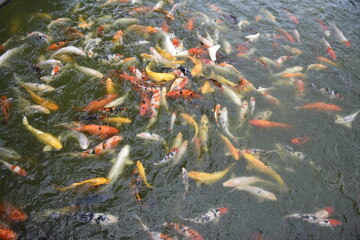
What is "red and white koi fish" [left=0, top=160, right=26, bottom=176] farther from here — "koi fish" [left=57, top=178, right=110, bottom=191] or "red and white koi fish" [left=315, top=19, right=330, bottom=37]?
"red and white koi fish" [left=315, top=19, right=330, bottom=37]

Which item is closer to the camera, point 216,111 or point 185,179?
point 185,179

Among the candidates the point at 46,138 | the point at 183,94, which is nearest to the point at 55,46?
the point at 46,138

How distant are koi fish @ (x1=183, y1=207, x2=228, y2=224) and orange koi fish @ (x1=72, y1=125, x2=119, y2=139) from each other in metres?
2.16

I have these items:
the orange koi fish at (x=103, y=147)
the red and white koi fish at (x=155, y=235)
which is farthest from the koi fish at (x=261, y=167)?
the orange koi fish at (x=103, y=147)

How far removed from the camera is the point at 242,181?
14.7 feet

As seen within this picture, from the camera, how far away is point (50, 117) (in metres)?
5.29

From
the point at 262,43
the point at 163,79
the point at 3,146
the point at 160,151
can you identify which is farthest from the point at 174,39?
the point at 3,146

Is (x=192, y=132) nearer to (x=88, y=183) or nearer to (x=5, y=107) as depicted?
(x=88, y=183)

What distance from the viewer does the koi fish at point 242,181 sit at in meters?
4.43

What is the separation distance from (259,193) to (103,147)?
9.29 ft

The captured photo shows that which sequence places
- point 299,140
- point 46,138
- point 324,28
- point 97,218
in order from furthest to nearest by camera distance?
point 324,28, point 299,140, point 46,138, point 97,218

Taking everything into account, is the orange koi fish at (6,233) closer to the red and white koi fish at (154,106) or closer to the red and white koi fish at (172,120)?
the red and white koi fish at (154,106)

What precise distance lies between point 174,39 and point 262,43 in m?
2.48

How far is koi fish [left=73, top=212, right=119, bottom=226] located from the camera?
12.9 ft
